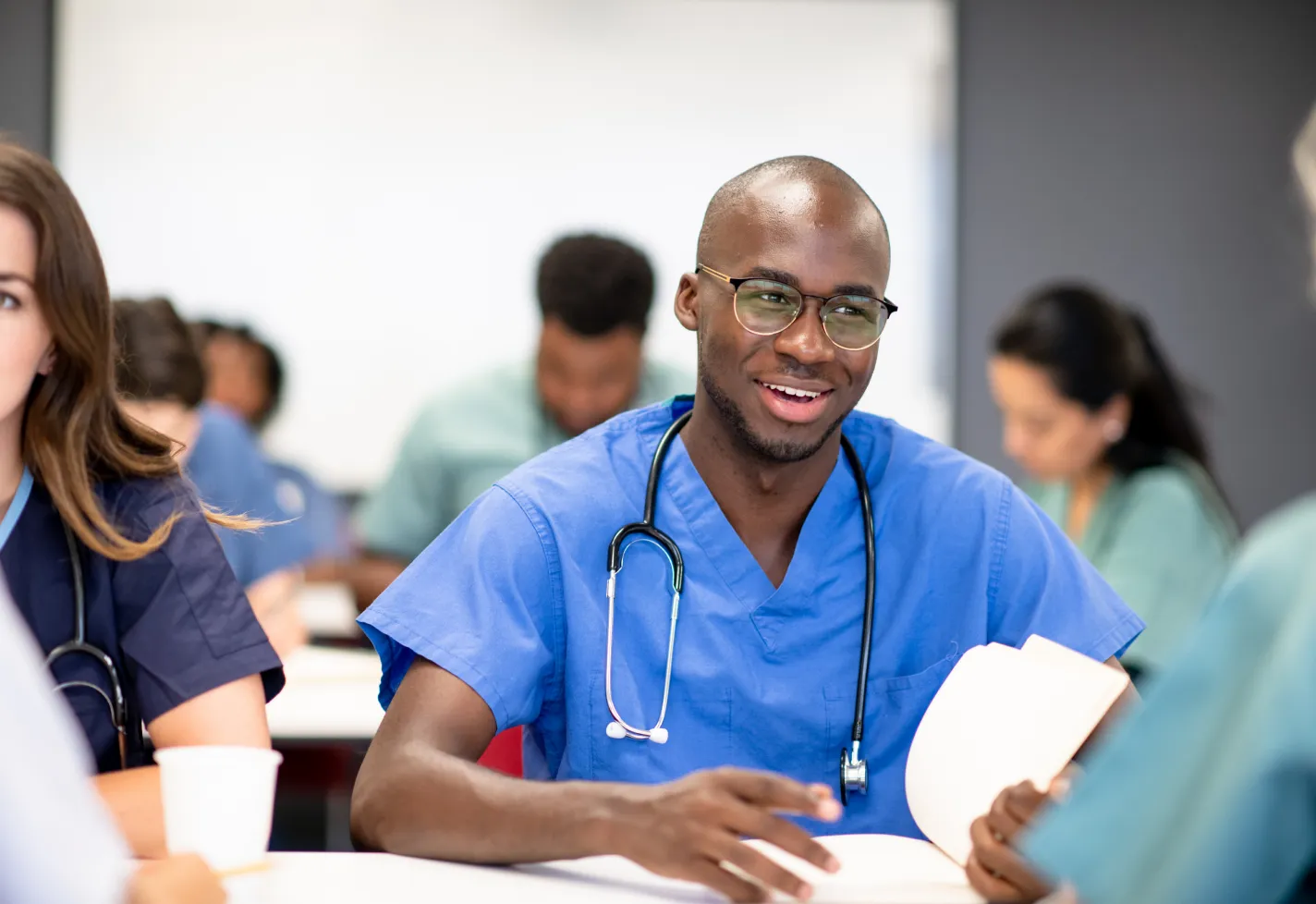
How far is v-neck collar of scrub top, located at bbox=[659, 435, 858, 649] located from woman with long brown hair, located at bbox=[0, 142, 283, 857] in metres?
0.47

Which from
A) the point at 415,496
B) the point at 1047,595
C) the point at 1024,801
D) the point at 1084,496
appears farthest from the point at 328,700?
the point at 1084,496

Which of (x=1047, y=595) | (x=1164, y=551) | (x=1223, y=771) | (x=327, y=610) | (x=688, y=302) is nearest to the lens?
(x=1223, y=771)

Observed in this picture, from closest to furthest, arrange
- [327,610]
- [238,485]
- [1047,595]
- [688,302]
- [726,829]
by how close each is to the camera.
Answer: [726,829] < [1047,595] < [688,302] < [238,485] < [327,610]

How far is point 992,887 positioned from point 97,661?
0.88 m

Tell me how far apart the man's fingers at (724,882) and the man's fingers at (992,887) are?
191mm

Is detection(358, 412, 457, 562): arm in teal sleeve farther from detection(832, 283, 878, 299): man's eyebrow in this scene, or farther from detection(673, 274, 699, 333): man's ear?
detection(832, 283, 878, 299): man's eyebrow

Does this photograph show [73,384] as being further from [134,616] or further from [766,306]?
[766,306]

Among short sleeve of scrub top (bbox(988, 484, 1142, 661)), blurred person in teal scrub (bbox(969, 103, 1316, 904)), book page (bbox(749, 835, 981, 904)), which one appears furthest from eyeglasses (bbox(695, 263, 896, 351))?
blurred person in teal scrub (bbox(969, 103, 1316, 904))

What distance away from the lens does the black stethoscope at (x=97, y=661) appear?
1.38 m

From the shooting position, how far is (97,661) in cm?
140

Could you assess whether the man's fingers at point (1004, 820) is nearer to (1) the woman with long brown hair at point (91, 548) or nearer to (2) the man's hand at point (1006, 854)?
(2) the man's hand at point (1006, 854)

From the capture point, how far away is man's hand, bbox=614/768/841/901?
104 cm

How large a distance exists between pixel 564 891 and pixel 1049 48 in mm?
3691

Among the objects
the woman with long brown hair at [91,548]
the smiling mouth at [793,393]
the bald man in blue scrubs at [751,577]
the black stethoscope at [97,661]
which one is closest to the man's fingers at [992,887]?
the bald man in blue scrubs at [751,577]
